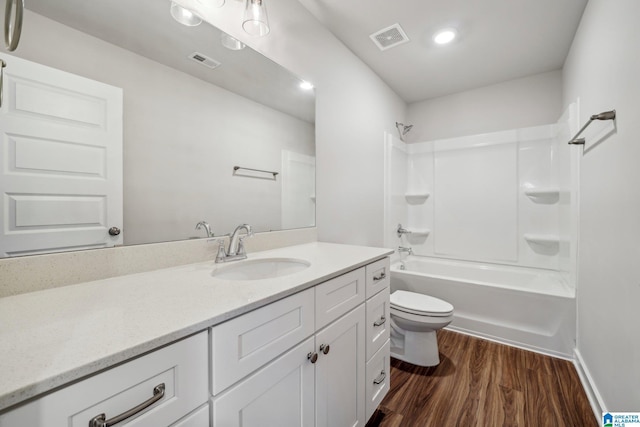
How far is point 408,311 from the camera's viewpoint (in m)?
1.89

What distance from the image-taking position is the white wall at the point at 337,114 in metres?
1.56

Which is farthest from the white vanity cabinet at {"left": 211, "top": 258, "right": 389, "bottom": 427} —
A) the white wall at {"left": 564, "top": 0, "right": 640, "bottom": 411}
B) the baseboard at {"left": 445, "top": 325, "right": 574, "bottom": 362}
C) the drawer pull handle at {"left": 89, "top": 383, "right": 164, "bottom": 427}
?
the baseboard at {"left": 445, "top": 325, "right": 574, "bottom": 362}

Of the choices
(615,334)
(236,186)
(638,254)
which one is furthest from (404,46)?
(615,334)

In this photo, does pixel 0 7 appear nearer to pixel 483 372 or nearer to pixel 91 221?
pixel 91 221

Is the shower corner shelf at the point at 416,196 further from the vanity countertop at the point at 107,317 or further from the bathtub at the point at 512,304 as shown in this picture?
the vanity countertop at the point at 107,317

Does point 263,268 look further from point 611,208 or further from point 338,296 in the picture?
point 611,208

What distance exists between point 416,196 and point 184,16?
285cm

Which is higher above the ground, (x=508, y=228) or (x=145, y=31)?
(x=145, y=31)

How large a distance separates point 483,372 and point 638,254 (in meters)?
1.25

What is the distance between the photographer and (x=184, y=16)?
1136 mm

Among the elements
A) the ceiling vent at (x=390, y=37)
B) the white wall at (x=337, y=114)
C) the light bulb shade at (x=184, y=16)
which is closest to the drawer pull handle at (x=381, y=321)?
the white wall at (x=337, y=114)

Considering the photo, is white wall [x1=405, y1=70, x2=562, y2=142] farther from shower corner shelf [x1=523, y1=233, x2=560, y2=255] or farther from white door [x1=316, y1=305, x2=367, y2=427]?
white door [x1=316, y1=305, x2=367, y2=427]

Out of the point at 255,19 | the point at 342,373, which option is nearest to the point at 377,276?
the point at 342,373

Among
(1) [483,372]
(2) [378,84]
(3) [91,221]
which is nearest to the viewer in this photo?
(3) [91,221]
